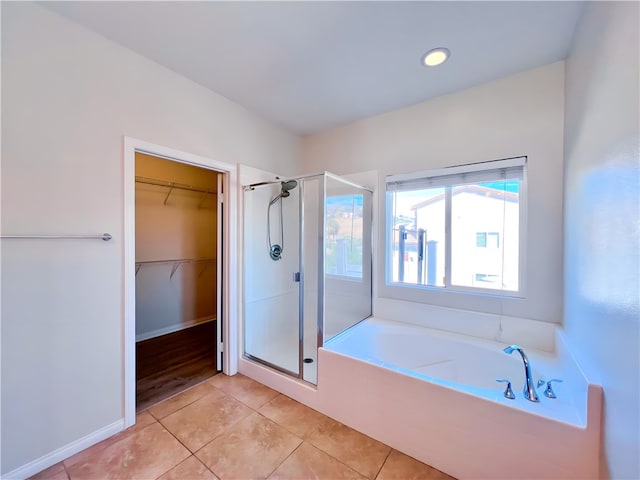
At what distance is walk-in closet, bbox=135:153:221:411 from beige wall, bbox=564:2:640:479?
290cm

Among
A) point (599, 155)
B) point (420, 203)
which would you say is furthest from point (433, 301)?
point (599, 155)

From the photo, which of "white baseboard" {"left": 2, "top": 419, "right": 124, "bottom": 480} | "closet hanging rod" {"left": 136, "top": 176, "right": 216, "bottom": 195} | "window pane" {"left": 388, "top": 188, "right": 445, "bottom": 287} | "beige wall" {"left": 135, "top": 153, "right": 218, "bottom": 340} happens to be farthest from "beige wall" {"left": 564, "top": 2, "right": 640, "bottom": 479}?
"closet hanging rod" {"left": 136, "top": 176, "right": 216, "bottom": 195}

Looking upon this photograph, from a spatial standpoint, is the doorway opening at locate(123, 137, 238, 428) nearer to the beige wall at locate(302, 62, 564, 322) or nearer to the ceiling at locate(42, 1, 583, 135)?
the ceiling at locate(42, 1, 583, 135)

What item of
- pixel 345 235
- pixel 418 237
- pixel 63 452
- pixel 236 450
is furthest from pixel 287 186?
pixel 63 452

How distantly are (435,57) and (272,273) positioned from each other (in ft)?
7.94

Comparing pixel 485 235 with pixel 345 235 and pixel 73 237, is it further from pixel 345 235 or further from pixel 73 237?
pixel 73 237

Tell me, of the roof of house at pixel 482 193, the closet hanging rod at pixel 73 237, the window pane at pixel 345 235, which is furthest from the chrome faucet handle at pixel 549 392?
the closet hanging rod at pixel 73 237

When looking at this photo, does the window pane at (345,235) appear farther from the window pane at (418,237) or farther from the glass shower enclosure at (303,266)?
the window pane at (418,237)

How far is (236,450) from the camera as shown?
155 cm

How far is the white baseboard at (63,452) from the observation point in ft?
4.36

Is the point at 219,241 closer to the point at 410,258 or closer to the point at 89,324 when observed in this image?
the point at 89,324

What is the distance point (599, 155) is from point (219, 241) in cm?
269

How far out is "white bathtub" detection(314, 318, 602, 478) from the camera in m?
1.18

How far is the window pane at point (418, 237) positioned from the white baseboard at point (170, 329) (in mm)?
3096
